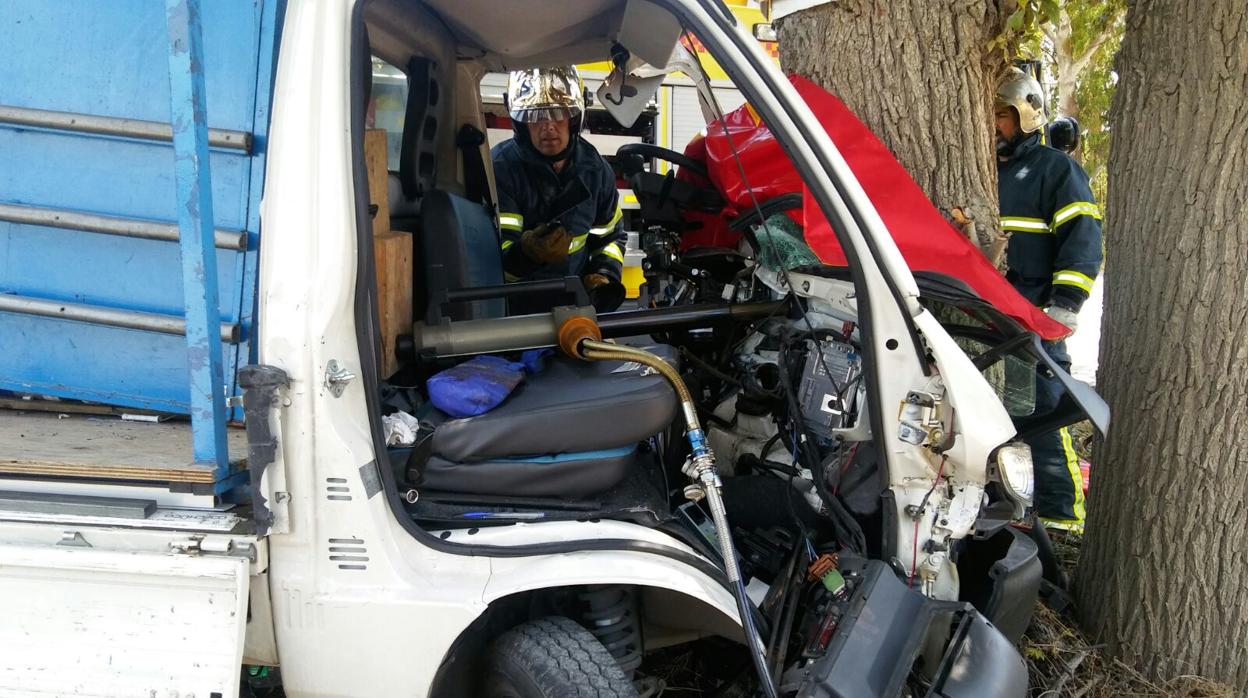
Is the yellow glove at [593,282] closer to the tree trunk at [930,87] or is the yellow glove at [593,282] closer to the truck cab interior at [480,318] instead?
the truck cab interior at [480,318]

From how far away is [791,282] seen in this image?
237 centimetres

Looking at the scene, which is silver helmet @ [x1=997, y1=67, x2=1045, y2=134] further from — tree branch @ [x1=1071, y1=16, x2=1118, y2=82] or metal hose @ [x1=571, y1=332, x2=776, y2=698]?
tree branch @ [x1=1071, y1=16, x2=1118, y2=82]

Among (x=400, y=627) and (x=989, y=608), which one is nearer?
(x=400, y=627)

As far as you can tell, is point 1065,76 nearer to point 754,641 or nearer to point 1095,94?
point 1095,94

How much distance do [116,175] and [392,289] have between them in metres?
0.71

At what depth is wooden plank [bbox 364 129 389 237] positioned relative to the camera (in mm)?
2236

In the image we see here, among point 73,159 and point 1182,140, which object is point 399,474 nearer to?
point 73,159

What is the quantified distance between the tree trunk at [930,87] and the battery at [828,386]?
0.94m

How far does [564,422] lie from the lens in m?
1.98

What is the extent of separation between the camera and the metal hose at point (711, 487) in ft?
5.97

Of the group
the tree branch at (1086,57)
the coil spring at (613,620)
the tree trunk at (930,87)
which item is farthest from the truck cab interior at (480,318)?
the tree branch at (1086,57)

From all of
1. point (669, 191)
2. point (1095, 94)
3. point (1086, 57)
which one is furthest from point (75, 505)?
point (1086, 57)

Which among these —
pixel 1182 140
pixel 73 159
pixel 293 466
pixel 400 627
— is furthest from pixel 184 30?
pixel 1182 140

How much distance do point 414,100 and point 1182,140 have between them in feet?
8.54
